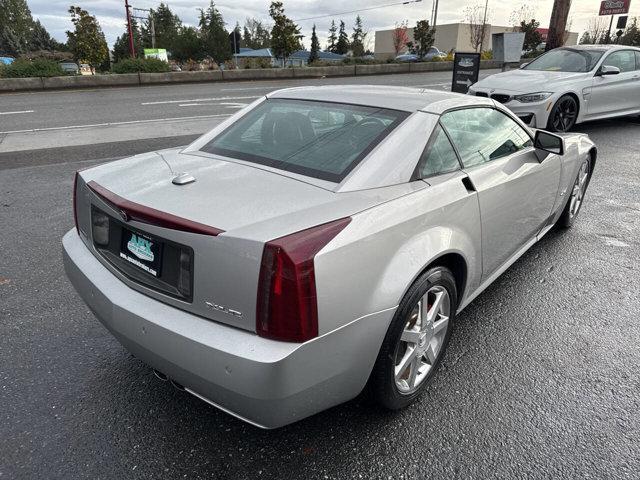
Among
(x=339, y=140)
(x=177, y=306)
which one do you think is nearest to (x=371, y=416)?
(x=177, y=306)

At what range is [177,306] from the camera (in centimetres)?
196

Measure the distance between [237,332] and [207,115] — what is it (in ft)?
34.7

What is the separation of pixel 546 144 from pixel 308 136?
1.88 metres

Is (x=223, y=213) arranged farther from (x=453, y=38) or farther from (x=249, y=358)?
(x=453, y=38)

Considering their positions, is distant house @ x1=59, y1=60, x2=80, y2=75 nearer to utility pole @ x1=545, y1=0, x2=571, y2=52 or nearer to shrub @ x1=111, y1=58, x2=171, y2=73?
shrub @ x1=111, y1=58, x2=171, y2=73

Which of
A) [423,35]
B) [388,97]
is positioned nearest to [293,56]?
[423,35]

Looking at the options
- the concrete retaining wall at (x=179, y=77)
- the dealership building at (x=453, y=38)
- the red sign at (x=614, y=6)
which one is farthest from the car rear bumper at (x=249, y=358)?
the dealership building at (x=453, y=38)

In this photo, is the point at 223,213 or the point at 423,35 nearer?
the point at 223,213

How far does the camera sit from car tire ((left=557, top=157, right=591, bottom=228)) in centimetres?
454

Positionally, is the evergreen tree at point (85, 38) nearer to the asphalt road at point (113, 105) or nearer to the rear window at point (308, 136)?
the asphalt road at point (113, 105)

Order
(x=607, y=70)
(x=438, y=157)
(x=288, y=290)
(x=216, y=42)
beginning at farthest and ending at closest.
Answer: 1. (x=216, y=42)
2. (x=607, y=70)
3. (x=438, y=157)
4. (x=288, y=290)

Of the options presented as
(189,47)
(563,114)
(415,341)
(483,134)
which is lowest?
(415,341)

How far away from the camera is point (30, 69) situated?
1839 centimetres

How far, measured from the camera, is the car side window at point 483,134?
2.78 m
